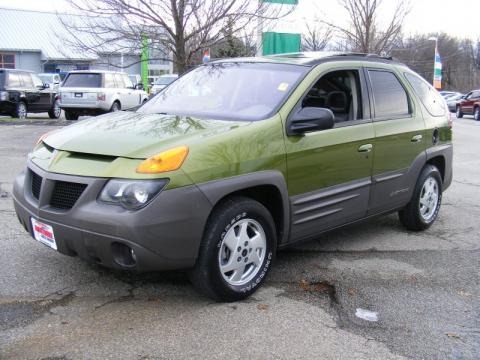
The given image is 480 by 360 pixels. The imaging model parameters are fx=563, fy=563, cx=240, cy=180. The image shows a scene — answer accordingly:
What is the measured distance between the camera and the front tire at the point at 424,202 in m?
5.80

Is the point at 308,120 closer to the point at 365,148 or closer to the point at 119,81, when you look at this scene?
the point at 365,148

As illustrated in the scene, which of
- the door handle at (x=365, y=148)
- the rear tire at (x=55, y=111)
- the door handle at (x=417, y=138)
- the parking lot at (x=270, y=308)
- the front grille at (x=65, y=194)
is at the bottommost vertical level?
the parking lot at (x=270, y=308)

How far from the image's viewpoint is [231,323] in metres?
3.62

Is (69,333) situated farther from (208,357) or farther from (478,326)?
(478,326)

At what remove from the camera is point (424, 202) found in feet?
19.6

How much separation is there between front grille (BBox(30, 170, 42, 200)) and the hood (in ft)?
0.81

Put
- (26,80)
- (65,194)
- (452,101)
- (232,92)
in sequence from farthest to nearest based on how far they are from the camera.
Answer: (452,101)
(26,80)
(232,92)
(65,194)

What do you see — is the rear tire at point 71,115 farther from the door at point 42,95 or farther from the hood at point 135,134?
the hood at point 135,134

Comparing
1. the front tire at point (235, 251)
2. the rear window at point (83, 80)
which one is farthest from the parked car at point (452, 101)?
the front tire at point (235, 251)

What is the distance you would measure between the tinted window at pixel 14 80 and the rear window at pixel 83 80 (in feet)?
6.26

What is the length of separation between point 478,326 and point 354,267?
49.9 inches

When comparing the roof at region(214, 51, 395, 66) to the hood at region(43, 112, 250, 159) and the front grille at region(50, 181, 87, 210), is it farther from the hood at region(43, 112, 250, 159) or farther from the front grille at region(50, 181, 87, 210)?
the front grille at region(50, 181, 87, 210)

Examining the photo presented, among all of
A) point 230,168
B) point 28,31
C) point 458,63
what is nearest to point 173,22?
point 230,168

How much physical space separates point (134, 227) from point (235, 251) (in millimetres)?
825
